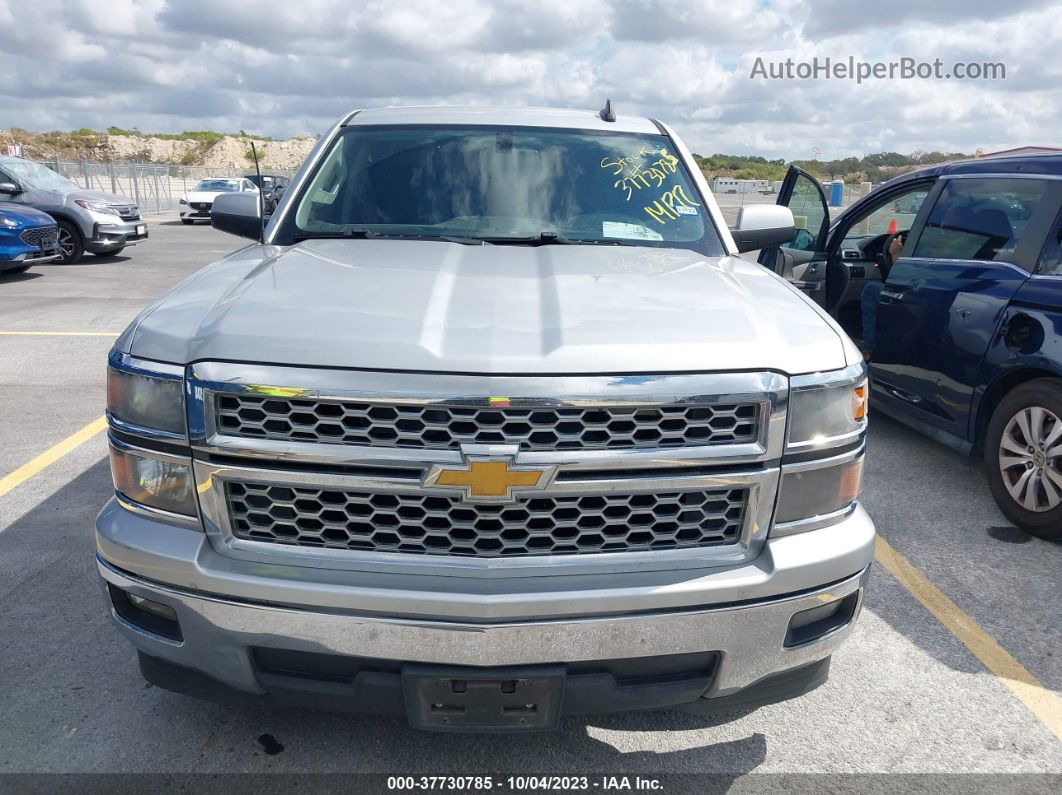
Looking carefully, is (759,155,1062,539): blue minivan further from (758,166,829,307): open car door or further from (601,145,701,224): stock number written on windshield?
(601,145,701,224): stock number written on windshield

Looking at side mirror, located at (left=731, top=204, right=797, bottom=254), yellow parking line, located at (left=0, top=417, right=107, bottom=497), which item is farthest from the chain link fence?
side mirror, located at (left=731, top=204, right=797, bottom=254)

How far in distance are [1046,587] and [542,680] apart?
2866mm

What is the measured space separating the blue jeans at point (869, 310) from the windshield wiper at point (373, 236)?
144 inches

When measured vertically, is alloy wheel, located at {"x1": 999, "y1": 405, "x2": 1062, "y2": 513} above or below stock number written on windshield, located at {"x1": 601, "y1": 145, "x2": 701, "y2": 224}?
below

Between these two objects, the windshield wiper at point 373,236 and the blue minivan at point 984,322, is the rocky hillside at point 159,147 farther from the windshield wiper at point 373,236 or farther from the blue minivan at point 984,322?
the windshield wiper at point 373,236

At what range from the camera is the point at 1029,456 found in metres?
4.27

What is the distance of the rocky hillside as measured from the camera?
7394 centimetres

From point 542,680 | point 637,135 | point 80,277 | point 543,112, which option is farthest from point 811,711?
point 80,277

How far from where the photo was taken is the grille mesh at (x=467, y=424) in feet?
6.79

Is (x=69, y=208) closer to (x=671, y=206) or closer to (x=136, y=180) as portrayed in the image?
(x=671, y=206)

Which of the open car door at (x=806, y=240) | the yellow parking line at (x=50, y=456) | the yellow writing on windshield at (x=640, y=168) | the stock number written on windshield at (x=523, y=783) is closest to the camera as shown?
the stock number written on windshield at (x=523, y=783)

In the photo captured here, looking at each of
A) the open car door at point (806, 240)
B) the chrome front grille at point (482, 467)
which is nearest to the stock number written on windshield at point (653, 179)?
the chrome front grille at point (482, 467)

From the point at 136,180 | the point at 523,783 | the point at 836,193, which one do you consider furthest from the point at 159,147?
the point at 523,783

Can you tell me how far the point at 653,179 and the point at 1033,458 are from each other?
2.32 m
